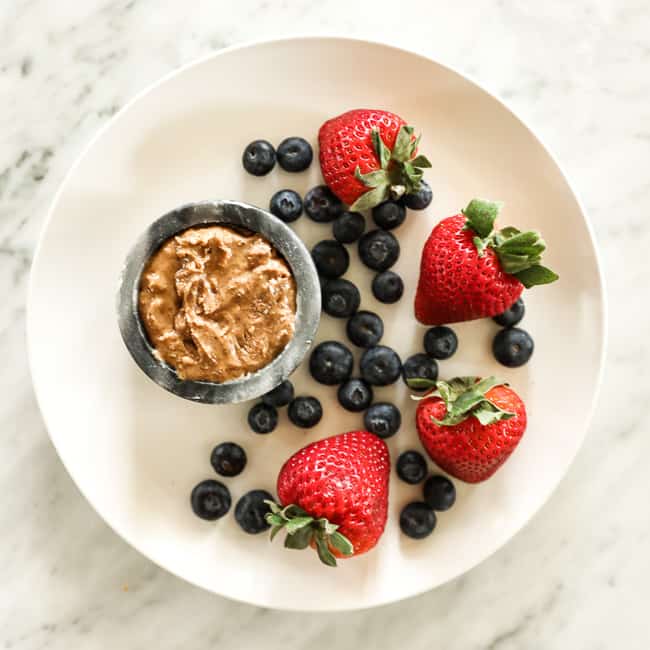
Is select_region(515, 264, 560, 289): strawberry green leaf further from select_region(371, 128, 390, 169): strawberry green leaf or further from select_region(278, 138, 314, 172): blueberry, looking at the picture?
select_region(278, 138, 314, 172): blueberry

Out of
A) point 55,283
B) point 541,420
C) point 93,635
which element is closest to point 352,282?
point 541,420

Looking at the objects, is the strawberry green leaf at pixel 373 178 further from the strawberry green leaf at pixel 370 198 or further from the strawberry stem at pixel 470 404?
the strawberry stem at pixel 470 404

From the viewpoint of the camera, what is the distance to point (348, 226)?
1965 mm

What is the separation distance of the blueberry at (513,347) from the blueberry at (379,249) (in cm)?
36

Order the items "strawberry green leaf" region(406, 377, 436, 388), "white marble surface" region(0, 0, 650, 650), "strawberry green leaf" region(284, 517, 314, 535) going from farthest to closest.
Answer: "white marble surface" region(0, 0, 650, 650)
"strawberry green leaf" region(406, 377, 436, 388)
"strawberry green leaf" region(284, 517, 314, 535)

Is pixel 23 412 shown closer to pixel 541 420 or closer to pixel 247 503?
pixel 247 503

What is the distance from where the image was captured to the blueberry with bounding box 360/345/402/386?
197 centimetres

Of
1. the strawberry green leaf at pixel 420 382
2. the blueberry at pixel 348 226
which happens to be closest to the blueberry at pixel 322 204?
the blueberry at pixel 348 226

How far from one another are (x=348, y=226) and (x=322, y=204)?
3.5 inches

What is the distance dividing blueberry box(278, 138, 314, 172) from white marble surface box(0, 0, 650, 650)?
0.39 meters

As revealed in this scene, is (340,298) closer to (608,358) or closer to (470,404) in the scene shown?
(470,404)

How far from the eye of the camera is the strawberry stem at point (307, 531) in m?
1.75

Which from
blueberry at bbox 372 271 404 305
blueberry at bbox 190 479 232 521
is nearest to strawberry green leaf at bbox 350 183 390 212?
blueberry at bbox 372 271 404 305

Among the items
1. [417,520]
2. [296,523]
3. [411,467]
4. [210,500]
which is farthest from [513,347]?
[210,500]
